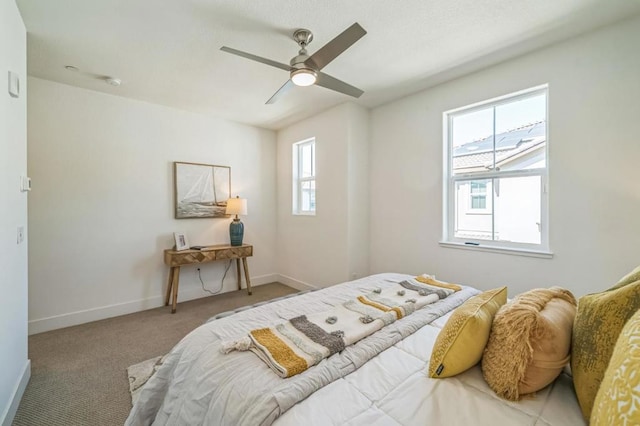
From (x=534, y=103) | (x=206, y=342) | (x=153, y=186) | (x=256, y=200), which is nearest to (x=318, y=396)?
(x=206, y=342)

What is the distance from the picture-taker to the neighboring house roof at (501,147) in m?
2.45

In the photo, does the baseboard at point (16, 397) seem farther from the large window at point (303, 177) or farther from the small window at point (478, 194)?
the small window at point (478, 194)

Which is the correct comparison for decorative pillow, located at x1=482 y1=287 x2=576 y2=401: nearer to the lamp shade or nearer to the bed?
the bed

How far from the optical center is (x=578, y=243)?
2.17 m

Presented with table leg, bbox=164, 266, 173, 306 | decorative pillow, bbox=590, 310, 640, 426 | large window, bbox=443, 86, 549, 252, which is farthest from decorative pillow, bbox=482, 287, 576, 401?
table leg, bbox=164, 266, 173, 306

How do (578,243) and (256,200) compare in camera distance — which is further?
(256,200)

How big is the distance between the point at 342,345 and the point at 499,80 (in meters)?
2.82

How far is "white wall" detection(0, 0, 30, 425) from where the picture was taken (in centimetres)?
154

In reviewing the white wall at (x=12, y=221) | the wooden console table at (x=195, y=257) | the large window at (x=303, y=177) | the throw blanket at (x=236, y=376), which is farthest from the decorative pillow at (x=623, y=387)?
the large window at (x=303, y=177)

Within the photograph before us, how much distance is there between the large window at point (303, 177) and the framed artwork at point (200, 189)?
1057 millimetres

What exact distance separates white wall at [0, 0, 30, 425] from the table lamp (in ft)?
6.91

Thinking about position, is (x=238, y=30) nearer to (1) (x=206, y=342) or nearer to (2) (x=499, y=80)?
(1) (x=206, y=342)

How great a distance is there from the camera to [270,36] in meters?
2.14

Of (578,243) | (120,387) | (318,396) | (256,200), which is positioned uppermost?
(256,200)
